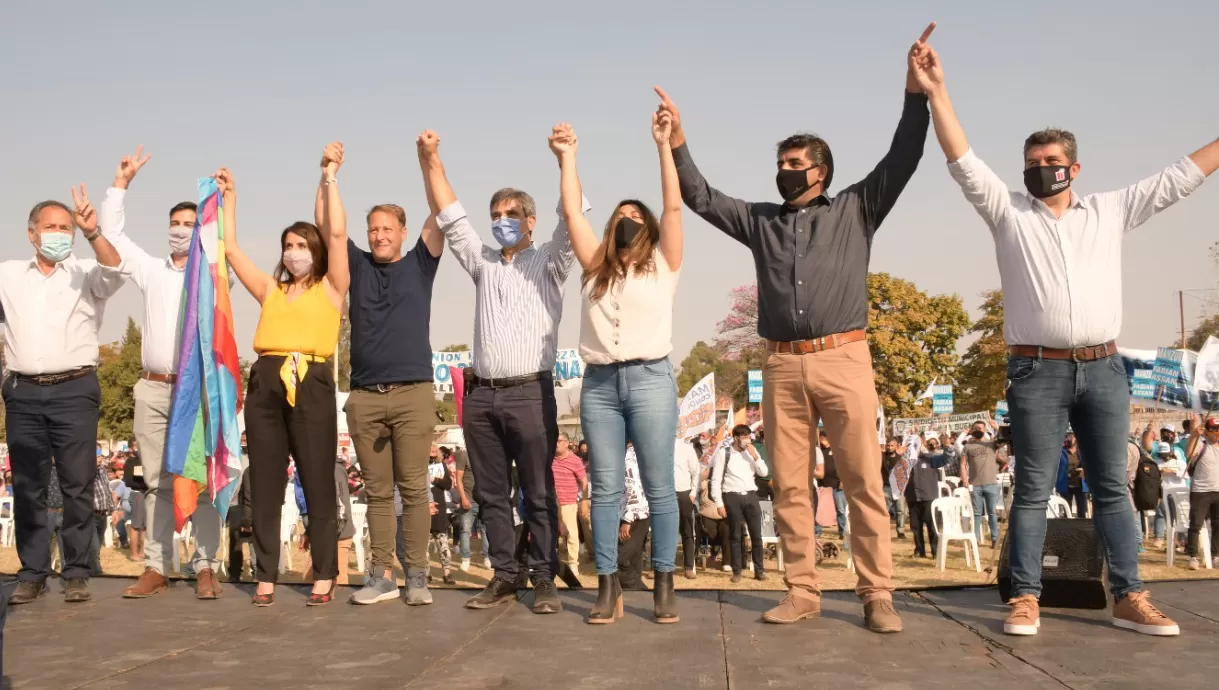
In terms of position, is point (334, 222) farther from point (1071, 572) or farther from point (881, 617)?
point (1071, 572)

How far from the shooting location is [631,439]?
16.0 feet

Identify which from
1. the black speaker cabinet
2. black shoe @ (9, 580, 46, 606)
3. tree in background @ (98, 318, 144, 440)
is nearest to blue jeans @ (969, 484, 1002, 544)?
the black speaker cabinet

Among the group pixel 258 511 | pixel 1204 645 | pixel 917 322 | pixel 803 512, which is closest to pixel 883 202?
pixel 803 512

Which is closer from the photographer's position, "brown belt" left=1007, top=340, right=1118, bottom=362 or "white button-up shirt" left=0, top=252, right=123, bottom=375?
"brown belt" left=1007, top=340, right=1118, bottom=362

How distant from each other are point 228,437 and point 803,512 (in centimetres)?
317

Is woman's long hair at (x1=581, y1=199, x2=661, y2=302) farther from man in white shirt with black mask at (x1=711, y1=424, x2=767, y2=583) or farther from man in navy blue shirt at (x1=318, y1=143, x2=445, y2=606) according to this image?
man in white shirt with black mask at (x1=711, y1=424, x2=767, y2=583)

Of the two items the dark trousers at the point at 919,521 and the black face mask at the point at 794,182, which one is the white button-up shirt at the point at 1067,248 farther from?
the dark trousers at the point at 919,521

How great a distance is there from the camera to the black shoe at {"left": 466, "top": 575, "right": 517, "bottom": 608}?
199 inches

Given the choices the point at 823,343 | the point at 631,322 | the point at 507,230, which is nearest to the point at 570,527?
the point at 507,230

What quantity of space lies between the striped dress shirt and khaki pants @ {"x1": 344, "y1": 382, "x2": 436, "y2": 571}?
0.40 metres

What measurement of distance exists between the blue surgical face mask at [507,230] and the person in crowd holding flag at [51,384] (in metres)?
2.18

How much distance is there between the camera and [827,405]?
4.55 metres

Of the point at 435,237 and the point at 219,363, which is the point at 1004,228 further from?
the point at 219,363

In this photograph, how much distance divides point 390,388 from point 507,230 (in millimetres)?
1006
